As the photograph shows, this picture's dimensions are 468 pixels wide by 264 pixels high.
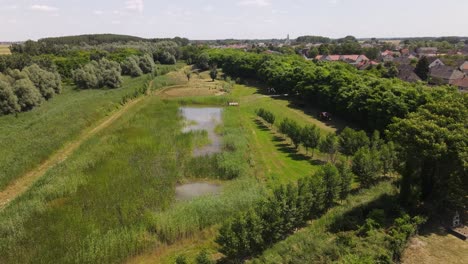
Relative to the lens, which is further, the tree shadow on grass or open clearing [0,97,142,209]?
the tree shadow on grass

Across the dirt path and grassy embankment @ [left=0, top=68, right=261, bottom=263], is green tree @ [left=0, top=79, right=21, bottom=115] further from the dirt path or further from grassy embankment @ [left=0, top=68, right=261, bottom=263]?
grassy embankment @ [left=0, top=68, right=261, bottom=263]

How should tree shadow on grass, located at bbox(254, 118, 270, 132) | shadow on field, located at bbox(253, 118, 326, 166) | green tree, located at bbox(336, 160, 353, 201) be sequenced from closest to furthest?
1. green tree, located at bbox(336, 160, 353, 201)
2. shadow on field, located at bbox(253, 118, 326, 166)
3. tree shadow on grass, located at bbox(254, 118, 270, 132)

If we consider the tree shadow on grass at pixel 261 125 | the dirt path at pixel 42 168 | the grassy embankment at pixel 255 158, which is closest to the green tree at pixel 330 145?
the grassy embankment at pixel 255 158

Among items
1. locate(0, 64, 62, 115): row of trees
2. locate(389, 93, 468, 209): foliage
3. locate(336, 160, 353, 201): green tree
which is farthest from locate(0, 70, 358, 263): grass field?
locate(389, 93, 468, 209): foliage

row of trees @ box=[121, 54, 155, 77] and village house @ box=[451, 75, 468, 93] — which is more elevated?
row of trees @ box=[121, 54, 155, 77]

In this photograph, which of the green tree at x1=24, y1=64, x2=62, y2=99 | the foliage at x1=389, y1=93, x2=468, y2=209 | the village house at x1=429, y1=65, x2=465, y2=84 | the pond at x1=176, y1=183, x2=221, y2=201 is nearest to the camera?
the foliage at x1=389, y1=93, x2=468, y2=209

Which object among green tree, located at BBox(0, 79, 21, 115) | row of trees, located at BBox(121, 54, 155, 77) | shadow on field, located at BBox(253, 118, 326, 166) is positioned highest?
row of trees, located at BBox(121, 54, 155, 77)
